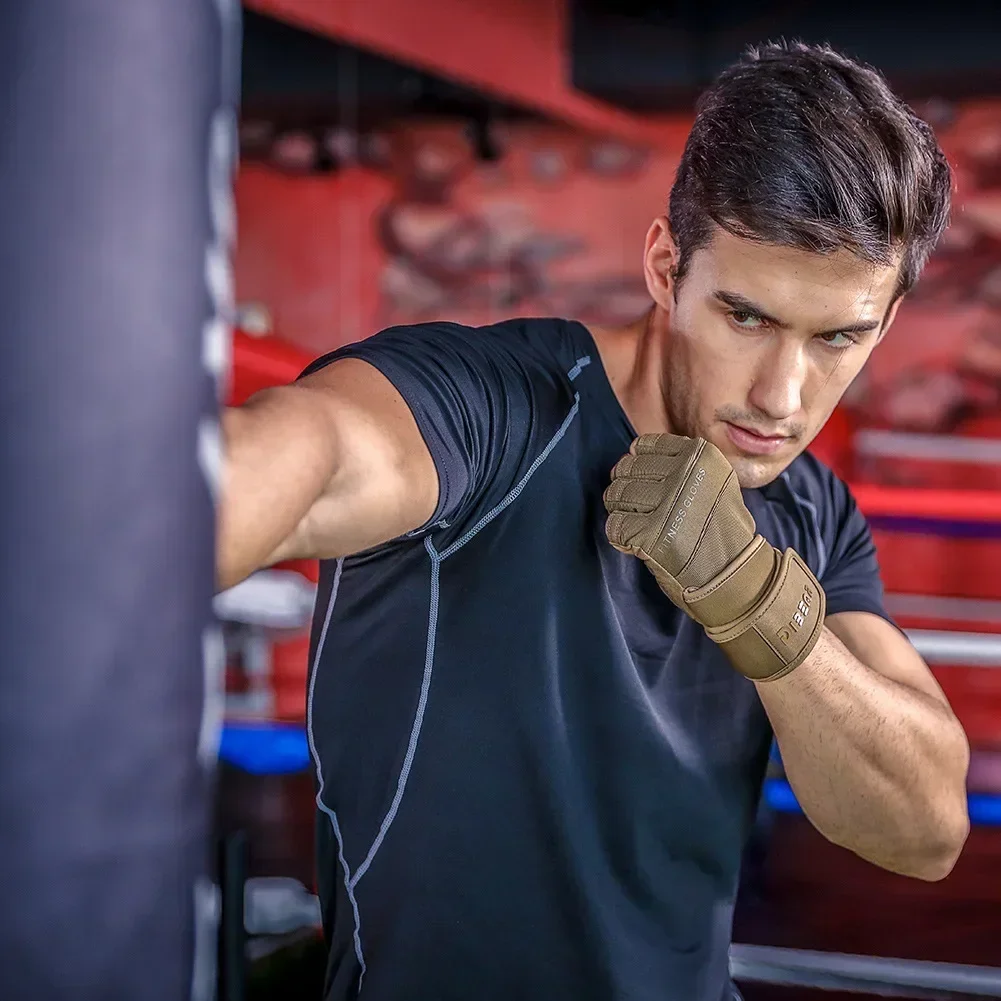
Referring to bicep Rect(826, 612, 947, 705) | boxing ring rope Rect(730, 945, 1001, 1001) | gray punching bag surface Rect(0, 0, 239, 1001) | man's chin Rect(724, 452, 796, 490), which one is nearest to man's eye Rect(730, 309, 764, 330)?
man's chin Rect(724, 452, 796, 490)

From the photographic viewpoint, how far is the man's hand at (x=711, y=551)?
0.93 m

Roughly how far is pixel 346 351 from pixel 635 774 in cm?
45

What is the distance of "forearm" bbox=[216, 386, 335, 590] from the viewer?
0.51 metres

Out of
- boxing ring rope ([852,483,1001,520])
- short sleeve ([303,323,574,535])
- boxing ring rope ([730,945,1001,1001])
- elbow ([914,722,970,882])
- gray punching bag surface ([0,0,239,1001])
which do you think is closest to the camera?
gray punching bag surface ([0,0,239,1001])

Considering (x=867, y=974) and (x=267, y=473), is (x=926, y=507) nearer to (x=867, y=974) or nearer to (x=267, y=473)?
(x=867, y=974)

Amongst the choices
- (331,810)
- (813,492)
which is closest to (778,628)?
(813,492)

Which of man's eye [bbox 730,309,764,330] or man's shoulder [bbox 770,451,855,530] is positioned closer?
man's eye [bbox 730,309,764,330]

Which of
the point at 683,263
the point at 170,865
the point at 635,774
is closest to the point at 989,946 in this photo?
the point at 635,774

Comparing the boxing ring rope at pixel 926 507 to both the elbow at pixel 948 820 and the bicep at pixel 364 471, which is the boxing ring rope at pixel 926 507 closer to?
the elbow at pixel 948 820

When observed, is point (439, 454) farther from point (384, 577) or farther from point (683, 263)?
point (683, 263)

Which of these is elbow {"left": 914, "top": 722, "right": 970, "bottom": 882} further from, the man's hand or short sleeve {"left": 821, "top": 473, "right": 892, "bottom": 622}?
the man's hand

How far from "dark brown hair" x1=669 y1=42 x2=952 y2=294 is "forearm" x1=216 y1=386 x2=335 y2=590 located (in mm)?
486

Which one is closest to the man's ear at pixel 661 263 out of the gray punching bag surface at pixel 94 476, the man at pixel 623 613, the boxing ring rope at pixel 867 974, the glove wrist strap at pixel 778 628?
the man at pixel 623 613

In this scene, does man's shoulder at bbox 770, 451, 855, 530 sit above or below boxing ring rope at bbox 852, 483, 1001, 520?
above
